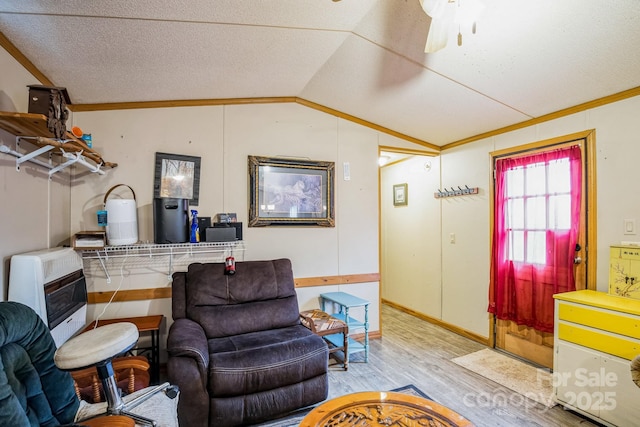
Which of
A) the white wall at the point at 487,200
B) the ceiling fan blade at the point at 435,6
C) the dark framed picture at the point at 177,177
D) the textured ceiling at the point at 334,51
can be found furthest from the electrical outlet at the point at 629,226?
the dark framed picture at the point at 177,177

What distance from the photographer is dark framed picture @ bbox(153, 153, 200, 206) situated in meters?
2.83

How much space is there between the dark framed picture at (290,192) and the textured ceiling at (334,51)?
759mm

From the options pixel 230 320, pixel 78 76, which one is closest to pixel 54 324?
pixel 230 320

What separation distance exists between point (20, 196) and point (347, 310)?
8.50 ft

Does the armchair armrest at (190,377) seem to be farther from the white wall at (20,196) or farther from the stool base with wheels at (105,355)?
the white wall at (20,196)

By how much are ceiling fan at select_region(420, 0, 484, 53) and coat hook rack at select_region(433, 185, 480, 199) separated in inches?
92.4

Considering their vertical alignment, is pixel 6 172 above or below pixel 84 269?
above

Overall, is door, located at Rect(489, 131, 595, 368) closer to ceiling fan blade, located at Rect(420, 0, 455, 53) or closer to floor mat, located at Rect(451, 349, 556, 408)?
floor mat, located at Rect(451, 349, 556, 408)

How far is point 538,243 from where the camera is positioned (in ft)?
9.75

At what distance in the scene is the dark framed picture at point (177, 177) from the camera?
9.29ft

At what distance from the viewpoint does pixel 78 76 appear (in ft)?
7.24

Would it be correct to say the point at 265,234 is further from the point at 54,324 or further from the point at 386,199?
the point at 386,199

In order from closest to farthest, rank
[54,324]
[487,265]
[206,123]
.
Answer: [54,324], [206,123], [487,265]

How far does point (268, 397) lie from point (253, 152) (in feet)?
7.22
